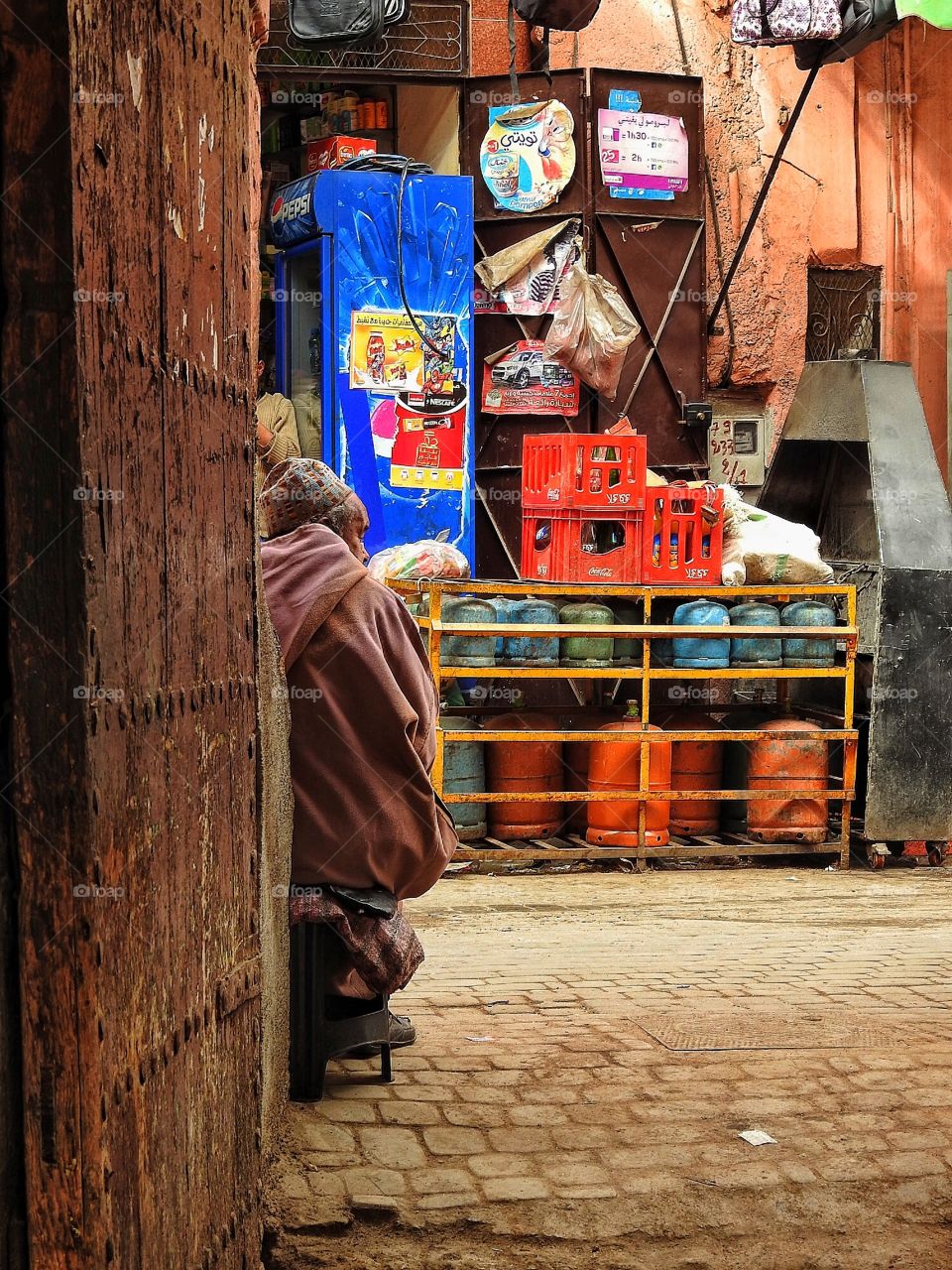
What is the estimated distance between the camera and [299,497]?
4129 millimetres

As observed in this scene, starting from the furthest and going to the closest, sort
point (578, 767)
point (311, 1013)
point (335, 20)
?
point (335, 20) → point (578, 767) → point (311, 1013)

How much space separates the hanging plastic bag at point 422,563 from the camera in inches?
340

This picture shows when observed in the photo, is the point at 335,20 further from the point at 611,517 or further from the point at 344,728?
the point at 344,728

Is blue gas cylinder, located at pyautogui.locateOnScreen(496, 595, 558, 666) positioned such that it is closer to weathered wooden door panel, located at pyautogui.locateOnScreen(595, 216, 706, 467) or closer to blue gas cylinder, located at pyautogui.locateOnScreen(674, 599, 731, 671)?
blue gas cylinder, located at pyautogui.locateOnScreen(674, 599, 731, 671)

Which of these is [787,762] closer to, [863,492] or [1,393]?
[863,492]

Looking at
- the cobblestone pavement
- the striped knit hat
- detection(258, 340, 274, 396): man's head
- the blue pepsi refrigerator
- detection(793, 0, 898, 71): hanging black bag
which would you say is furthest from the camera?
detection(258, 340, 274, 396): man's head

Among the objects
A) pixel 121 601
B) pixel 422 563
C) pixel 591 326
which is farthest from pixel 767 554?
pixel 121 601

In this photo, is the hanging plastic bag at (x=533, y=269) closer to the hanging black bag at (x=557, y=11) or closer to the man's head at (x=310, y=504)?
the hanging black bag at (x=557, y=11)

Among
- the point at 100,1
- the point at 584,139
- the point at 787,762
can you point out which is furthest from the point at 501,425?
the point at 100,1

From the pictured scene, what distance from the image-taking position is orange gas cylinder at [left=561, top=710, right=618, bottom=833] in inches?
346

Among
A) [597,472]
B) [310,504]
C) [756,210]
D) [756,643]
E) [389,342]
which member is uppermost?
[756,210]

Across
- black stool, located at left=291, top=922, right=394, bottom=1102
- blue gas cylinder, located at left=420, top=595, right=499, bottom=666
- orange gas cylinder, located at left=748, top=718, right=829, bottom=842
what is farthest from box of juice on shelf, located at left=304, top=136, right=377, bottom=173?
black stool, located at left=291, top=922, right=394, bottom=1102

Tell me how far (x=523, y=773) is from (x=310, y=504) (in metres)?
4.59

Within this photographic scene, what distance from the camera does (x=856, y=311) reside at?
12.3m
